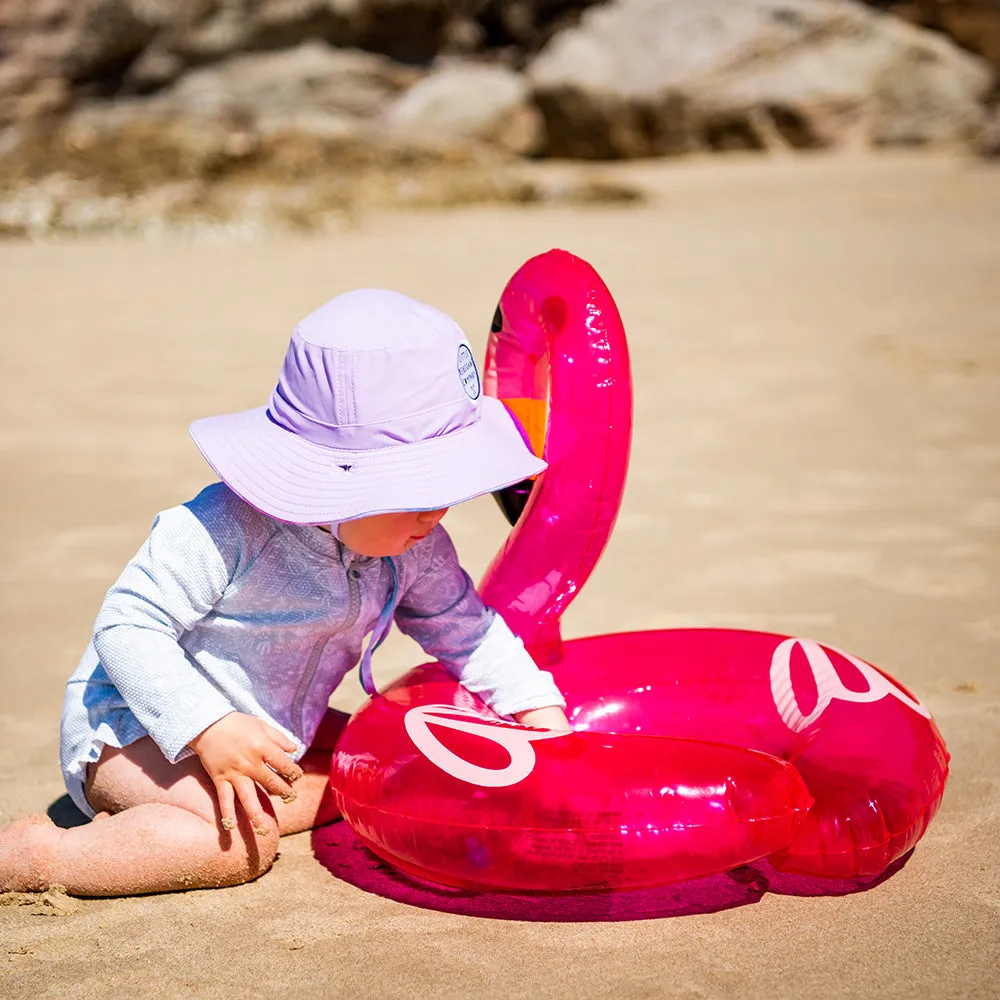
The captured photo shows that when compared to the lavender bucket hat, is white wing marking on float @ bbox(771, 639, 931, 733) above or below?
below

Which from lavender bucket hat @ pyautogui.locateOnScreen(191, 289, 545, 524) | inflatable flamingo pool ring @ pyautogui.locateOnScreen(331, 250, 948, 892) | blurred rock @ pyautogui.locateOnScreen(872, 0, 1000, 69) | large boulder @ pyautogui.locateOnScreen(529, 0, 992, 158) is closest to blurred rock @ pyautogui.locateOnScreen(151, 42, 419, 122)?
large boulder @ pyautogui.locateOnScreen(529, 0, 992, 158)

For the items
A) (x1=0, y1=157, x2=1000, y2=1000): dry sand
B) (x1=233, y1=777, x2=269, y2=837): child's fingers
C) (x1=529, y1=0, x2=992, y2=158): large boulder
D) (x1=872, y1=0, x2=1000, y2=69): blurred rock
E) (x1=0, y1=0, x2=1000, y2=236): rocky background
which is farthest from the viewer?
(x1=872, y1=0, x2=1000, y2=69): blurred rock

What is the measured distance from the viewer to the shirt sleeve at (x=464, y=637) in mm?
2131

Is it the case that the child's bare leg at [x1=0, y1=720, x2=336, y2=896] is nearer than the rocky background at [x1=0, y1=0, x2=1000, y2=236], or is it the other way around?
the child's bare leg at [x1=0, y1=720, x2=336, y2=896]

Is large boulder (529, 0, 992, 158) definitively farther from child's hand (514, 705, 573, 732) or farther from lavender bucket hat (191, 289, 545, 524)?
lavender bucket hat (191, 289, 545, 524)

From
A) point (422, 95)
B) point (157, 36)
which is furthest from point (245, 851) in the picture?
point (157, 36)

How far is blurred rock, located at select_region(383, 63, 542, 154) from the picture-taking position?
15430 millimetres

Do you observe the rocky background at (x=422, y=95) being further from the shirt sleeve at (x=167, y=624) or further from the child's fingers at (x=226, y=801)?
the child's fingers at (x=226, y=801)

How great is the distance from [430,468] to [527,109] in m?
14.4

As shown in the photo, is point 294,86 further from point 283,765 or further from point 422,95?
point 283,765

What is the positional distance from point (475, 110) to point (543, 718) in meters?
14.6

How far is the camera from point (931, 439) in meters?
4.58

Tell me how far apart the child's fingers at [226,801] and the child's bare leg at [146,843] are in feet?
0.16

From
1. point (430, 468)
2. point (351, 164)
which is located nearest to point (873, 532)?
point (430, 468)
